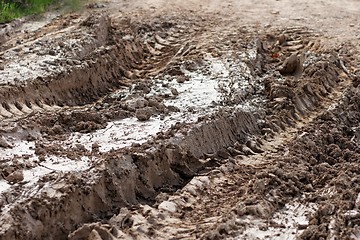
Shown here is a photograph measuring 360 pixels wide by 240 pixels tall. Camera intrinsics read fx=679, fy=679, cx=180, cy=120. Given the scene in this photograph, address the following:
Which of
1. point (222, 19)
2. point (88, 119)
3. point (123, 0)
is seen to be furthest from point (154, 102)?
point (123, 0)

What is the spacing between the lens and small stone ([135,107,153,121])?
6.69 meters

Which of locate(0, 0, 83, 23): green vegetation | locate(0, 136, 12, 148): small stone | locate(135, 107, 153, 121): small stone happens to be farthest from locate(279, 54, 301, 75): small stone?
locate(0, 0, 83, 23): green vegetation

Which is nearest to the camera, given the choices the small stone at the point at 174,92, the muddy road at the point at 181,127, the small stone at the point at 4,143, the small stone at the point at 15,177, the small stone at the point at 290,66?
the muddy road at the point at 181,127

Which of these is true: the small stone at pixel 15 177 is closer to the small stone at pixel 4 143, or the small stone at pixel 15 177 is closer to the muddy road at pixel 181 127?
the muddy road at pixel 181 127

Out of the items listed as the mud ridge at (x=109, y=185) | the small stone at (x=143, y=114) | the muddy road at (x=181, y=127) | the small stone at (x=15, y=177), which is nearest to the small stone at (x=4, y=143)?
the muddy road at (x=181, y=127)

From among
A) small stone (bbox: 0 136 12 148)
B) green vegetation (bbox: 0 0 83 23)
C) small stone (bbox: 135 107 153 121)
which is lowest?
small stone (bbox: 135 107 153 121)

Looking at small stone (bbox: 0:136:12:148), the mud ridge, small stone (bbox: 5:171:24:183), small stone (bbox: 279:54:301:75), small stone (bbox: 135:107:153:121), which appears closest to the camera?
the mud ridge

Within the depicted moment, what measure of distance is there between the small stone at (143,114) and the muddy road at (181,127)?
0.06 ft

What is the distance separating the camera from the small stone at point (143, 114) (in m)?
6.69

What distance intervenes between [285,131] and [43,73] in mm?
2897

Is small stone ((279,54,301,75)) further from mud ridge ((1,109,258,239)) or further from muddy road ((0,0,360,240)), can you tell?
mud ridge ((1,109,258,239))

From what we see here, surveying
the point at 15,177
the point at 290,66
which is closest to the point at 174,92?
the point at 290,66

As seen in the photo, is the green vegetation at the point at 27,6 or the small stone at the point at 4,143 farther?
the green vegetation at the point at 27,6

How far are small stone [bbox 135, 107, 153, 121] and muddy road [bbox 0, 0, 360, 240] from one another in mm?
19
